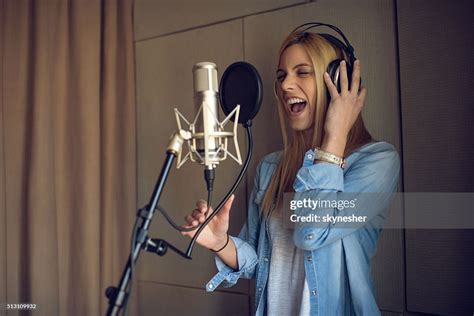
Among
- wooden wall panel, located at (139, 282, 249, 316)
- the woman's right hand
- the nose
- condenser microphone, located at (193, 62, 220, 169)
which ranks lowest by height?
wooden wall panel, located at (139, 282, 249, 316)

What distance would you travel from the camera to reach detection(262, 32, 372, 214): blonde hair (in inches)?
42.9

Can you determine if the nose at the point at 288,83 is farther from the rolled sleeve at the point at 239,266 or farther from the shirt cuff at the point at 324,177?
the rolled sleeve at the point at 239,266

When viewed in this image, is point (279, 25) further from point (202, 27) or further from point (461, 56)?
point (461, 56)

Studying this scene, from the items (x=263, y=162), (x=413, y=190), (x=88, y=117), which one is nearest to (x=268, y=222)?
(x=263, y=162)

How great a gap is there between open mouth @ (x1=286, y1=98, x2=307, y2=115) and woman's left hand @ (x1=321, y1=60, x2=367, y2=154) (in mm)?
94

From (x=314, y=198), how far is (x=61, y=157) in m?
0.81

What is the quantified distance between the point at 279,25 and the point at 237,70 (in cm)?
59

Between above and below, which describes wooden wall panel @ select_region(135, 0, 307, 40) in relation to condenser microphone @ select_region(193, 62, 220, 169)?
above

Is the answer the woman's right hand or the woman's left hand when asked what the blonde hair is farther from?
the woman's right hand

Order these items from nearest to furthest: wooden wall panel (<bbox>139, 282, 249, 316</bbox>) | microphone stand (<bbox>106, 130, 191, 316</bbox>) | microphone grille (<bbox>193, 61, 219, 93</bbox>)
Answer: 1. microphone stand (<bbox>106, 130, 191, 316</bbox>)
2. microphone grille (<bbox>193, 61, 219, 93</bbox>)
3. wooden wall panel (<bbox>139, 282, 249, 316</bbox>)

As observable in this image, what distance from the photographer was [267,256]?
3.76 ft

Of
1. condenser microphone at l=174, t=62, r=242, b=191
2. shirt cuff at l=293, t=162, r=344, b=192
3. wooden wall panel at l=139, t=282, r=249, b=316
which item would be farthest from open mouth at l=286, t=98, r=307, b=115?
wooden wall panel at l=139, t=282, r=249, b=316

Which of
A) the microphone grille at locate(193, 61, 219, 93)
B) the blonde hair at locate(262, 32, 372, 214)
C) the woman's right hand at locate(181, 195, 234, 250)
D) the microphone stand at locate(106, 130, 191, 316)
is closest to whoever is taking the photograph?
the microphone stand at locate(106, 130, 191, 316)

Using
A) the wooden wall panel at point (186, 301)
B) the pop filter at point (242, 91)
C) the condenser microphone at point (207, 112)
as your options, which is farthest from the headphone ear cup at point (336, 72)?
the wooden wall panel at point (186, 301)
